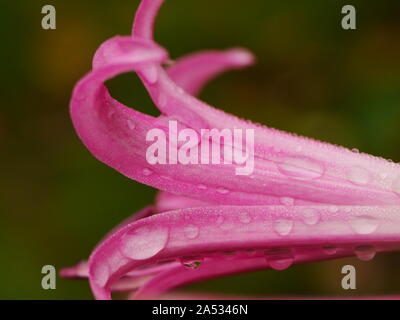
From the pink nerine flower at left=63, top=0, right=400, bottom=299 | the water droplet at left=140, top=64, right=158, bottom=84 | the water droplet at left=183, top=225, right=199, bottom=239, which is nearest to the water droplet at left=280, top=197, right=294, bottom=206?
the pink nerine flower at left=63, top=0, right=400, bottom=299

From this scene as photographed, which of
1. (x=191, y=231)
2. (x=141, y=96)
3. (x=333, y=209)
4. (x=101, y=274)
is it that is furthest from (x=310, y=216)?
(x=141, y=96)

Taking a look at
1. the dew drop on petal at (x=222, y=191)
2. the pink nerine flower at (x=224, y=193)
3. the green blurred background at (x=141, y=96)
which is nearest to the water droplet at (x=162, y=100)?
the pink nerine flower at (x=224, y=193)

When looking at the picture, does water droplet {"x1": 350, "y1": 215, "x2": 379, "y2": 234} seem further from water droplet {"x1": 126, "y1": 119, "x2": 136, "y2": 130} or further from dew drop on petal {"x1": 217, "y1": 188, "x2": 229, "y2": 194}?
water droplet {"x1": 126, "y1": 119, "x2": 136, "y2": 130}

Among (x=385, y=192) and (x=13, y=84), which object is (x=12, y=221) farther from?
(x=385, y=192)

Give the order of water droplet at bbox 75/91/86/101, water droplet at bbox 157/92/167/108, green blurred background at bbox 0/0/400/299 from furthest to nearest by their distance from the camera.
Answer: green blurred background at bbox 0/0/400/299
water droplet at bbox 157/92/167/108
water droplet at bbox 75/91/86/101

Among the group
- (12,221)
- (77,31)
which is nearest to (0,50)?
(77,31)

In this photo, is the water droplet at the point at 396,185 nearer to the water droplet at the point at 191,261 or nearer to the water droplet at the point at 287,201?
the water droplet at the point at 287,201
